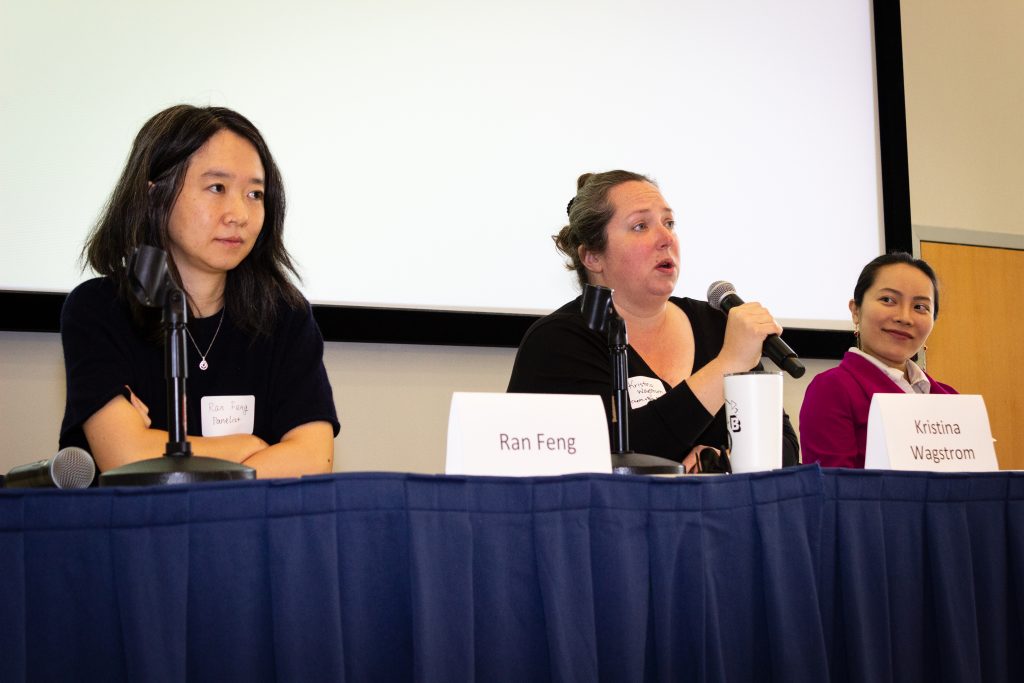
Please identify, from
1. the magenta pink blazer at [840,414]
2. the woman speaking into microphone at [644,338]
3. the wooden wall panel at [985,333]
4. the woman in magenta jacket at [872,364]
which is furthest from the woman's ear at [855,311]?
the wooden wall panel at [985,333]

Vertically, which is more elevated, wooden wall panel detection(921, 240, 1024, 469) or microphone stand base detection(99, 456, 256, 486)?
wooden wall panel detection(921, 240, 1024, 469)

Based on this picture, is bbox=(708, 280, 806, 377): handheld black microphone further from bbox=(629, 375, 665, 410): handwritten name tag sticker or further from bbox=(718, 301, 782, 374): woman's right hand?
bbox=(629, 375, 665, 410): handwritten name tag sticker

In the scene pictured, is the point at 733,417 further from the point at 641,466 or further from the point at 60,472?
the point at 60,472

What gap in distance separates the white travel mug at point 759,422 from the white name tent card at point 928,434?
0.18 m

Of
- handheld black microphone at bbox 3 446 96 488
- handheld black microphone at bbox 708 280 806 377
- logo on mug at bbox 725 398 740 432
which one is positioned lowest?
handheld black microphone at bbox 3 446 96 488

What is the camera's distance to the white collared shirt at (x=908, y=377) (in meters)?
2.34

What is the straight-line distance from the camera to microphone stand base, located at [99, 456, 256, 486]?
1.09 m

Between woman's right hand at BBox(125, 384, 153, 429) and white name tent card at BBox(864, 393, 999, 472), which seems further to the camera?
woman's right hand at BBox(125, 384, 153, 429)

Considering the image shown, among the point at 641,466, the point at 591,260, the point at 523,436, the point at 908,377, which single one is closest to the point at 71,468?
the point at 523,436

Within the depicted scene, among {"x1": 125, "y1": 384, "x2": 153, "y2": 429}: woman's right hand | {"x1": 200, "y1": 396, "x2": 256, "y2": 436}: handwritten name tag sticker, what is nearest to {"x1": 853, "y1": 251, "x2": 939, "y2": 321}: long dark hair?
{"x1": 200, "y1": 396, "x2": 256, "y2": 436}: handwritten name tag sticker

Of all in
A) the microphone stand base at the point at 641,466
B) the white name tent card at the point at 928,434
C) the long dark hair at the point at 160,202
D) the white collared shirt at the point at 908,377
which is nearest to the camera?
the microphone stand base at the point at 641,466

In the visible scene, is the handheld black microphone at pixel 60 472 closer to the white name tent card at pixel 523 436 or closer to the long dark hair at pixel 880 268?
the white name tent card at pixel 523 436

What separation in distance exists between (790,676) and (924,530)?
0.32m

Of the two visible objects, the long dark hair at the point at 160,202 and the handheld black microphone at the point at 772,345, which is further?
the long dark hair at the point at 160,202
